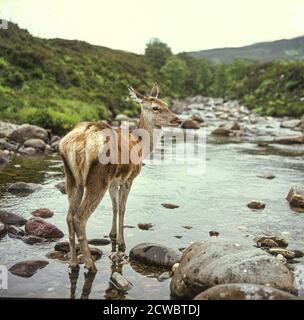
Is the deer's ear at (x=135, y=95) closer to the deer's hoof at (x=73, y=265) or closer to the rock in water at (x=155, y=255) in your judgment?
the rock in water at (x=155, y=255)

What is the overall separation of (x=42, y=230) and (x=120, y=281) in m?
2.72

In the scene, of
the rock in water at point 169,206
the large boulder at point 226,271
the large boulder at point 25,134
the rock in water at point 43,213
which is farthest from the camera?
the large boulder at point 25,134

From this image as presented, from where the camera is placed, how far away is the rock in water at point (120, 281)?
266 inches

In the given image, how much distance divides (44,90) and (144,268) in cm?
3026

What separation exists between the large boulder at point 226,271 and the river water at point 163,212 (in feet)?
1.06

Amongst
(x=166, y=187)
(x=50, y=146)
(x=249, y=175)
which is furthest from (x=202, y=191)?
(x=50, y=146)

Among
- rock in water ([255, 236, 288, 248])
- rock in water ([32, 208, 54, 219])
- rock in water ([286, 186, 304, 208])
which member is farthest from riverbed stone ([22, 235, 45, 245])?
rock in water ([286, 186, 304, 208])

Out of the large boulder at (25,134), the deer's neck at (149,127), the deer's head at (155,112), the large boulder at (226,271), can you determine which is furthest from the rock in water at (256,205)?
the large boulder at (25,134)

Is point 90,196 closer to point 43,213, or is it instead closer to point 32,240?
point 32,240

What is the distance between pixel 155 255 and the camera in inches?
311

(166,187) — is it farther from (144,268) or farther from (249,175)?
(144,268)

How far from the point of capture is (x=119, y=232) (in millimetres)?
8562

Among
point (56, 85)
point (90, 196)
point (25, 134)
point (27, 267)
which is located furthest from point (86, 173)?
point (56, 85)

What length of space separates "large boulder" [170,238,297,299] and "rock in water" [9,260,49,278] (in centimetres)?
219
